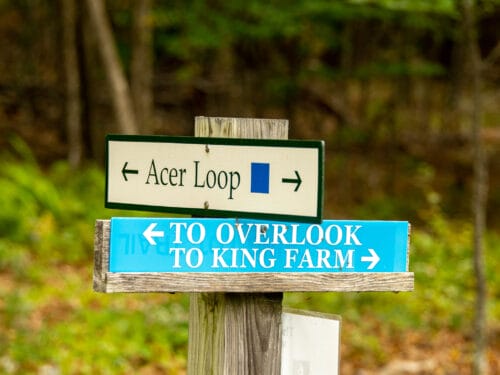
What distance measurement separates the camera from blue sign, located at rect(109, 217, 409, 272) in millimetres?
2369

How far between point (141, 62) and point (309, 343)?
10.2 m

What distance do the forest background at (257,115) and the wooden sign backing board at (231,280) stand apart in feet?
11.7

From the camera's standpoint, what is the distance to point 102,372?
19.2ft

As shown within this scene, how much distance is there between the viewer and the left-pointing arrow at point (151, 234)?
2387 millimetres

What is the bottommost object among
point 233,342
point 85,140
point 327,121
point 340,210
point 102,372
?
point 102,372

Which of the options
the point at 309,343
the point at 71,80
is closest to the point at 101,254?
the point at 309,343

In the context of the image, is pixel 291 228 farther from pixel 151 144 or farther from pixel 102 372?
pixel 102 372

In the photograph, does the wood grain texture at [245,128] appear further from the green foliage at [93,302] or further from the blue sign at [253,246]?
the green foliage at [93,302]

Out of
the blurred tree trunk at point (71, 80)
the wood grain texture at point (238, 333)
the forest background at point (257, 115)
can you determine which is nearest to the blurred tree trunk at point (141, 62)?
the forest background at point (257, 115)

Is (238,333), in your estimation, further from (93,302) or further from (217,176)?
(93,302)

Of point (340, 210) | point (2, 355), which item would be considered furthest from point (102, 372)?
point (340, 210)

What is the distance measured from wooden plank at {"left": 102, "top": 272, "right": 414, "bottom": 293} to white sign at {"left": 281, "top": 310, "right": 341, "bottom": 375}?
116 millimetres

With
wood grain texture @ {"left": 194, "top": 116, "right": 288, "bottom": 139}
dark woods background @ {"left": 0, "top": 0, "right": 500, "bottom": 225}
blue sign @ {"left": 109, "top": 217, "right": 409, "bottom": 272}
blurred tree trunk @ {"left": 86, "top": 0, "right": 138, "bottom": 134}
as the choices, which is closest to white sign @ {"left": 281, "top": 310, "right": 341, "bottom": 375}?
blue sign @ {"left": 109, "top": 217, "right": 409, "bottom": 272}

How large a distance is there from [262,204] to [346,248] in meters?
0.30
